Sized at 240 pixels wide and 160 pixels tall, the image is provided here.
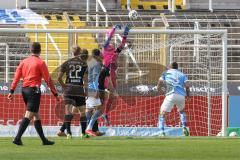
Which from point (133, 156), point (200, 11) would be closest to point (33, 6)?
point (200, 11)

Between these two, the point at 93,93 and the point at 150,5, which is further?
the point at 150,5

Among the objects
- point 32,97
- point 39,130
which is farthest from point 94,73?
point 39,130

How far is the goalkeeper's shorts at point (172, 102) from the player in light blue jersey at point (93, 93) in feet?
6.59

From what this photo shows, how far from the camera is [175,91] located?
26109 mm

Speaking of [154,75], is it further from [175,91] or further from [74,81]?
[74,81]

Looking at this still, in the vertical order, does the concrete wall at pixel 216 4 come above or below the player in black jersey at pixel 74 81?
above

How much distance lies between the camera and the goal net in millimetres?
26359

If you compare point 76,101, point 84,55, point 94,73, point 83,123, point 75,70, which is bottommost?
point 83,123

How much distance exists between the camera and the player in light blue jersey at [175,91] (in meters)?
25.9

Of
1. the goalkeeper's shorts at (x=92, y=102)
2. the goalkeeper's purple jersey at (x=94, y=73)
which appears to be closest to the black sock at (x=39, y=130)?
the goalkeeper's shorts at (x=92, y=102)

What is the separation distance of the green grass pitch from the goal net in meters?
4.43

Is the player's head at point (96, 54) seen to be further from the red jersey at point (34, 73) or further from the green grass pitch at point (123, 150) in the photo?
the red jersey at point (34, 73)

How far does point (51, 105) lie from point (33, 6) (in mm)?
12477

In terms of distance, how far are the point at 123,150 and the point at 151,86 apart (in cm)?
909
